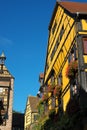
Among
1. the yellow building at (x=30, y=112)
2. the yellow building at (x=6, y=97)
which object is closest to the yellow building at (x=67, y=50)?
the yellow building at (x=6, y=97)

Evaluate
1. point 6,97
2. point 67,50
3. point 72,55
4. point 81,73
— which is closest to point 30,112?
point 6,97

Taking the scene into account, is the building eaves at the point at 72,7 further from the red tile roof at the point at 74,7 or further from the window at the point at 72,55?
the window at the point at 72,55

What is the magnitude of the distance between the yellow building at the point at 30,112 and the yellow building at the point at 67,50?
17777 mm

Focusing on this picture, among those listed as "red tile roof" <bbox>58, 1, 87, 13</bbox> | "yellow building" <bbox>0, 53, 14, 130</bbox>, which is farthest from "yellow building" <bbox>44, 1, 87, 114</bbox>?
A: "yellow building" <bbox>0, 53, 14, 130</bbox>

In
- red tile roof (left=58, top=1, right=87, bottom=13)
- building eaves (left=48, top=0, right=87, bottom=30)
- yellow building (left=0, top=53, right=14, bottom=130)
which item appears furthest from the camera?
yellow building (left=0, top=53, right=14, bottom=130)

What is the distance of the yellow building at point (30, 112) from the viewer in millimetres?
44250

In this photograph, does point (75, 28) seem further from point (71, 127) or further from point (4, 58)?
point (4, 58)

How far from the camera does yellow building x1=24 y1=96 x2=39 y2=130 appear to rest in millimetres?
44250

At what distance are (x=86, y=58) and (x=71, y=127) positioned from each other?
398cm

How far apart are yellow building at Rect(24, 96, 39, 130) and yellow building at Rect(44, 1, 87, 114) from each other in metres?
17.8

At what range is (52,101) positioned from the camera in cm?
2428

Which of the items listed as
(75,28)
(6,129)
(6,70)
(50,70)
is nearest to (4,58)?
(6,70)

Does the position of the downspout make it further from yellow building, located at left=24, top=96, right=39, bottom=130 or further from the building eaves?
yellow building, located at left=24, top=96, right=39, bottom=130

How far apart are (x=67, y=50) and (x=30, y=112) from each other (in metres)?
26.4
